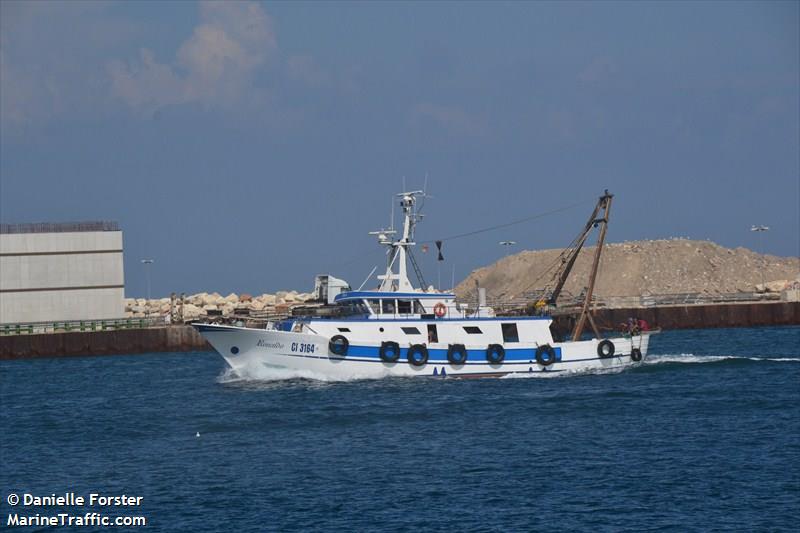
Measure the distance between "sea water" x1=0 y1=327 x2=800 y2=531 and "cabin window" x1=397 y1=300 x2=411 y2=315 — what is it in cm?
317

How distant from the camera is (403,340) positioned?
5209 cm

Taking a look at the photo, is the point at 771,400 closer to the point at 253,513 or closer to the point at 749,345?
the point at 253,513

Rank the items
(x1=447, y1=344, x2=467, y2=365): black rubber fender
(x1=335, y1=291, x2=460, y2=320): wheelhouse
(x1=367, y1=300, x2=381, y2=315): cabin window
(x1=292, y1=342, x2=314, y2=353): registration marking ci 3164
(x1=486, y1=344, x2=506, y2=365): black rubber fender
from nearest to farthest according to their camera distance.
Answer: (x1=292, y1=342, x2=314, y2=353): registration marking ci 3164 → (x1=335, y1=291, x2=460, y2=320): wheelhouse → (x1=367, y1=300, x2=381, y2=315): cabin window → (x1=447, y1=344, x2=467, y2=365): black rubber fender → (x1=486, y1=344, x2=506, y2=365): black rubber fender

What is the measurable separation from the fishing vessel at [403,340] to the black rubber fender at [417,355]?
0.04 metres

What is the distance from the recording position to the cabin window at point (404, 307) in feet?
172

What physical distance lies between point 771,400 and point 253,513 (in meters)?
24.2

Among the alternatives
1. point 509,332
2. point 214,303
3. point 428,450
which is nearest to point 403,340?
point 509,332

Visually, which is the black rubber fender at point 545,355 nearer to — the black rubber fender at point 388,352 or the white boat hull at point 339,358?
the white boat hull at point 339,358

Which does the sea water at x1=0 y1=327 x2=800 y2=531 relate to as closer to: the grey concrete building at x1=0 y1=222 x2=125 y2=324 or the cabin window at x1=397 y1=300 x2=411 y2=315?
the cabin window at x1=397 y1=300 x2=411 y2=315

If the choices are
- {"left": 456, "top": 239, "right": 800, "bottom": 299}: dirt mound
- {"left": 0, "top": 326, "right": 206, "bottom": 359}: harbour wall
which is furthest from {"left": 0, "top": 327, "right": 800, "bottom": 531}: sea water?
{"left": 456, "top": 239, "right": 800, "bottom": 299}: dirt mound

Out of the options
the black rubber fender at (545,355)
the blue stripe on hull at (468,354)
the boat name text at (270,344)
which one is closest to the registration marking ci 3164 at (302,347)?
the boat name text at (270,344)

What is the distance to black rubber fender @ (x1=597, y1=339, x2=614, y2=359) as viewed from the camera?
54.7 m

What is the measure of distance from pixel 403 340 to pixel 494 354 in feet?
13.8

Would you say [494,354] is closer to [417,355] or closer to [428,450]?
[417,355]
